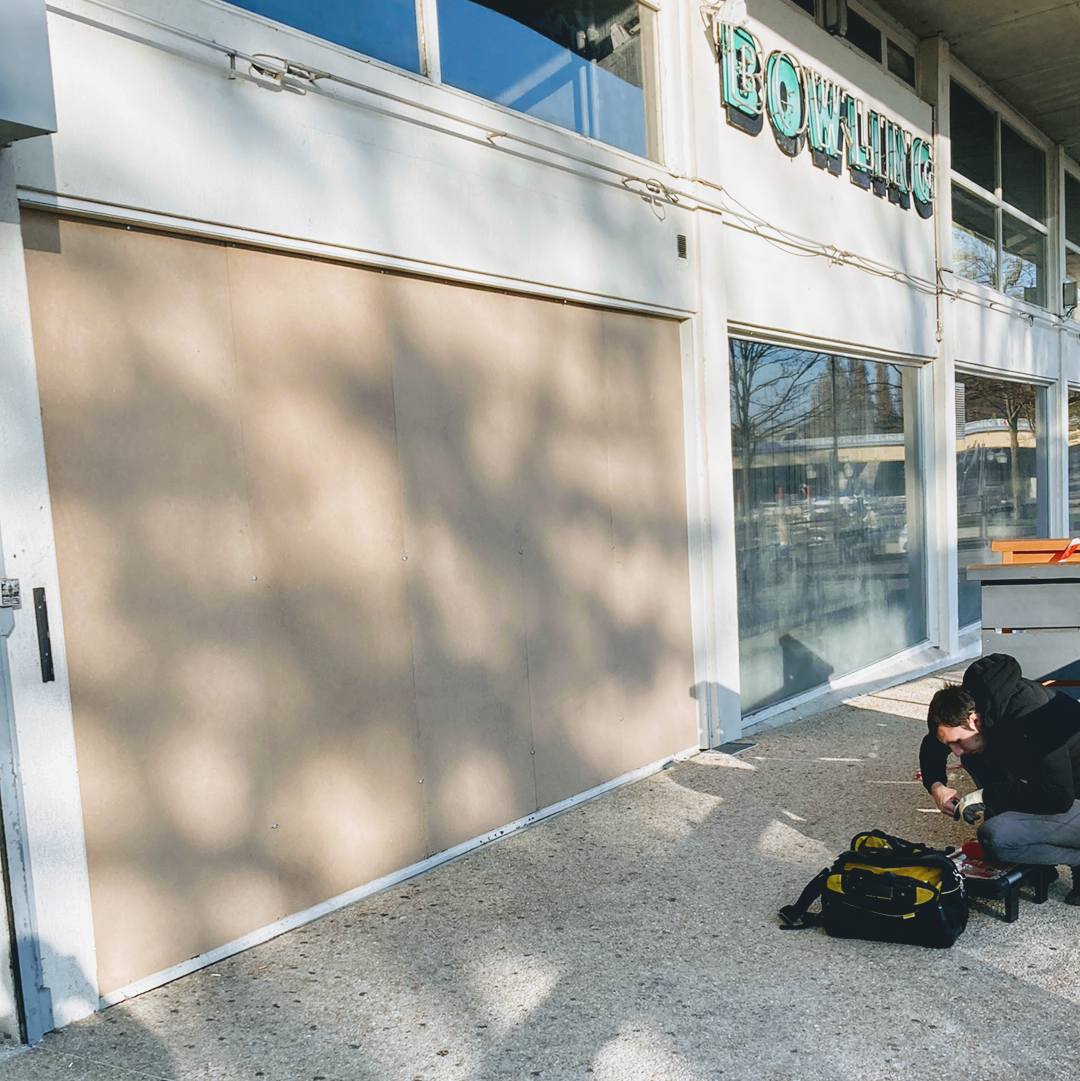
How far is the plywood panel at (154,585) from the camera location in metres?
3.37

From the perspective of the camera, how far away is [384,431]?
14.5 ft

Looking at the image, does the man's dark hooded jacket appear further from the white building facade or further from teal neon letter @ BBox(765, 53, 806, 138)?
teal neon letter @ BBox(765, 53, 806, 138)

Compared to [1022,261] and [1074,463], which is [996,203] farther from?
[1074,463]

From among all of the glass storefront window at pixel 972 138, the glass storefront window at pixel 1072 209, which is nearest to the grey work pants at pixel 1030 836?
the glass storefront window at pixel 972 138

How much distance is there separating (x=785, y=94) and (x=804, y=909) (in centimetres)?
601

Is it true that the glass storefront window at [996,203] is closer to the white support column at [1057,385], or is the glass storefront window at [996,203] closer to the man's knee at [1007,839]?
the white support column at [1057,385]

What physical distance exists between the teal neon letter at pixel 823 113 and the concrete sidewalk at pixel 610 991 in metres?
5.40

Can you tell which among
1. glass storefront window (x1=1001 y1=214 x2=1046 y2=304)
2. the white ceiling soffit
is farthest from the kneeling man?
glass storefront window (x1=1001 y1=214 x2=1046 y2=304)

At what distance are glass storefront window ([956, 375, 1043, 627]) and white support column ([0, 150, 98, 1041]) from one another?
351 inches

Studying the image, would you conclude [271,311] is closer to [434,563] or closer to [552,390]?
[434,563]

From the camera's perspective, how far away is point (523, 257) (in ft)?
16.8

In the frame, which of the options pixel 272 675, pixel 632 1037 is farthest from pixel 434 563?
pixel 632 1037

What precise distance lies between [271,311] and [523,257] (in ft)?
5.26

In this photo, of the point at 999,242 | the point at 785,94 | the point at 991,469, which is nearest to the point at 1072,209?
the point at 999,242
